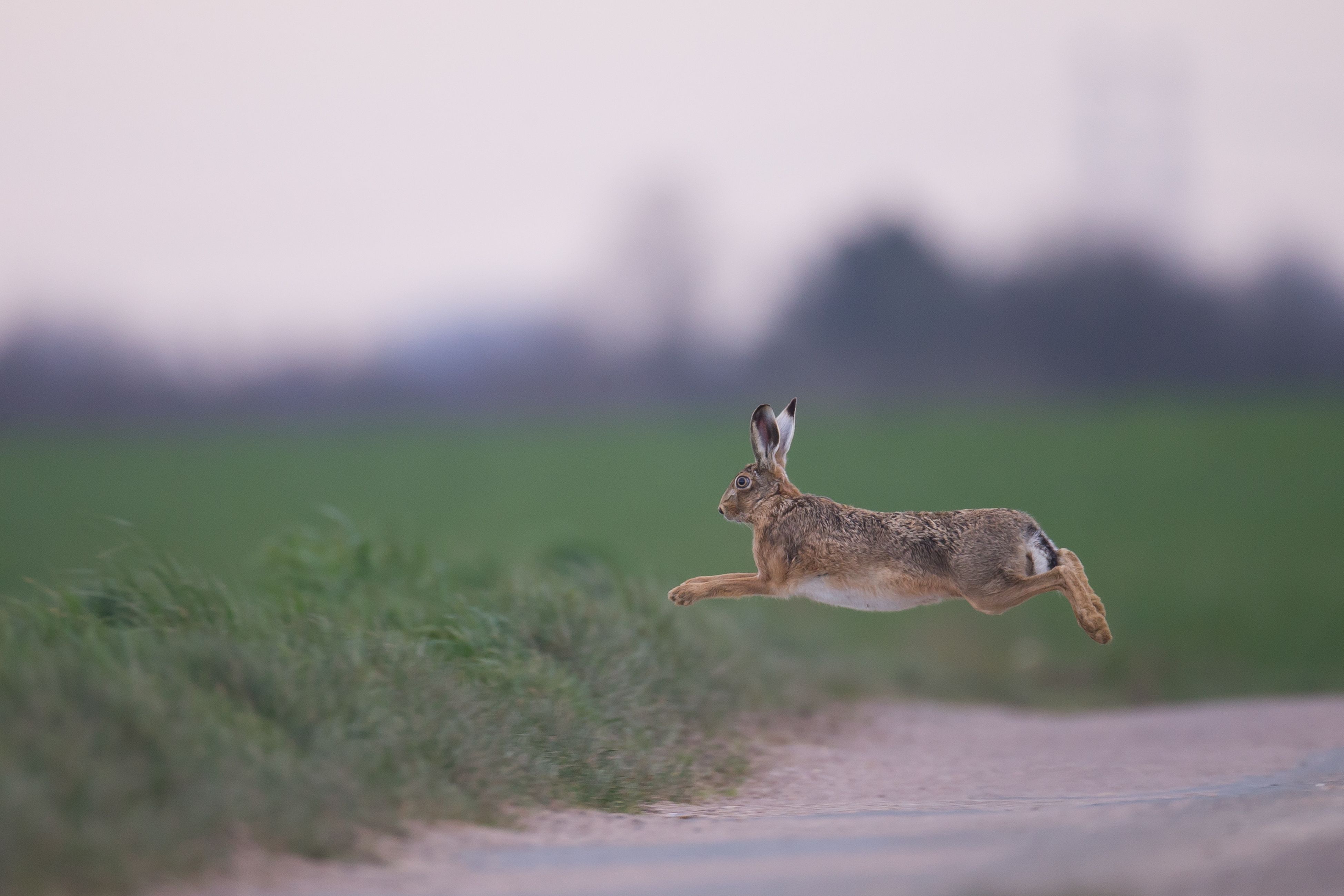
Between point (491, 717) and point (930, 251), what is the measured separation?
Result: 3759cm

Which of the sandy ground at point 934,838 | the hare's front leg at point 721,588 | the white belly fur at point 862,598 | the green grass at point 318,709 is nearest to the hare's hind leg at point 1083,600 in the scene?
the white belly fur at point 862,598

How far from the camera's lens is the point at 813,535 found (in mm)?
4824

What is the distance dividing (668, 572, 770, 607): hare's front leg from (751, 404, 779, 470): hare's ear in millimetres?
465

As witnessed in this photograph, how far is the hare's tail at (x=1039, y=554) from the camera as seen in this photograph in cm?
462

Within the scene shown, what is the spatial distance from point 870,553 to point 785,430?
0.60m

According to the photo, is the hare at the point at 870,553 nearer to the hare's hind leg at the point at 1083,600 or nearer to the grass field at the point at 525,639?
the hare's hind leg at the point at 1083,600

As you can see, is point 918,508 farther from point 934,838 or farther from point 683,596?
point 683,596

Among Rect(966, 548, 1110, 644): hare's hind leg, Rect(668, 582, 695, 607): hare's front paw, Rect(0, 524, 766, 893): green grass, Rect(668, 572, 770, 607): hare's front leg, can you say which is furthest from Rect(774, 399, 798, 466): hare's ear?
Rect(0, 524, 766, 893): green grass

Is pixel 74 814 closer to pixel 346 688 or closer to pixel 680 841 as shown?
pixel 346 688

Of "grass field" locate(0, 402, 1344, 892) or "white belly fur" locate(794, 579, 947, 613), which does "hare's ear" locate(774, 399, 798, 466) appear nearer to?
"white belly fur" locate(794, 579, 947, 613)

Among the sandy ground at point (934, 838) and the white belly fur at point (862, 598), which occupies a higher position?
the white belly fur at point (862, 598)

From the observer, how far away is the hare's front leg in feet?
15.7

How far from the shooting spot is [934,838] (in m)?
4.82

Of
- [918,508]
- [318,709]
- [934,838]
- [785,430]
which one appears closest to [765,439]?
[785,430]
